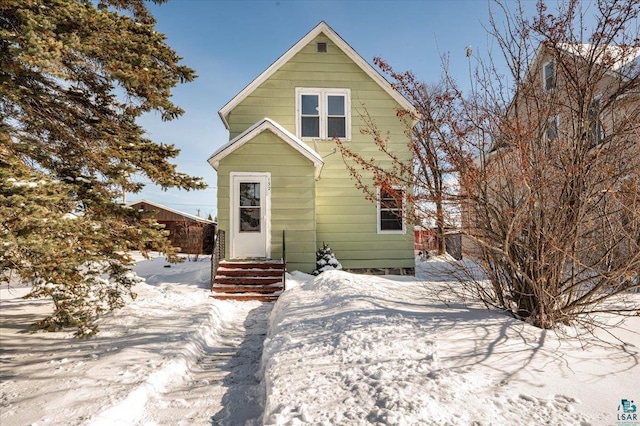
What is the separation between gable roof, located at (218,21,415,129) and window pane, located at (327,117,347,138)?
5.70 ft

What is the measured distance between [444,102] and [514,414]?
345cm

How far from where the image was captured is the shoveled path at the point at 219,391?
127 inches

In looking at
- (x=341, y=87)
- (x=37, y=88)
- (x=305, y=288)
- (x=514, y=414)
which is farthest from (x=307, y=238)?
(x=514, y=414)

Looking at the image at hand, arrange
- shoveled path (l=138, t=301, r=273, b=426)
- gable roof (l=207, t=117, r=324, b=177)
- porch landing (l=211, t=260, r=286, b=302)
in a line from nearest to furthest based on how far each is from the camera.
A: shoveled path (l=138, t=301, r=273, b=426) < porch landing (l=211, t=260, r=286, b=302) < gable roof (l=207, t=117, r=324, b=177)

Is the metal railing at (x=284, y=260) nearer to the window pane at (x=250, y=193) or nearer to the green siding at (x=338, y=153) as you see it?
the window pane at (x=250, y=193)

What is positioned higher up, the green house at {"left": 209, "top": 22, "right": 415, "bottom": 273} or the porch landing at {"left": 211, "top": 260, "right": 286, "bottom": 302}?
the green house at {"left": 209, "top": 22, "right": 415, "bottom": 273}

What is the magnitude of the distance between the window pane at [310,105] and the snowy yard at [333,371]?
7.22 meters

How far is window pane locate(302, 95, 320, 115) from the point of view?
11.4 metres

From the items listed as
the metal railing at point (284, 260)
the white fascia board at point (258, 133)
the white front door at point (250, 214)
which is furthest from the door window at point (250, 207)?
the white fascia board at point (258, 133)

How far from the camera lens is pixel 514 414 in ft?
8.30

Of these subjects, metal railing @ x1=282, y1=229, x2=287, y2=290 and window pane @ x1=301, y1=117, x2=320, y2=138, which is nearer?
metal railing @ x1=282, y1=229, x2=287, y2=290

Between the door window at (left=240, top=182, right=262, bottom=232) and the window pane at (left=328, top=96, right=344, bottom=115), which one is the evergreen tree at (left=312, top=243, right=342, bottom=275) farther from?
the window pane at (left=328, top=96, right=344, bottom=115)

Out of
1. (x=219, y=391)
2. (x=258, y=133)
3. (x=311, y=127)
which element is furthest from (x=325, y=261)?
(x=219, y=391)

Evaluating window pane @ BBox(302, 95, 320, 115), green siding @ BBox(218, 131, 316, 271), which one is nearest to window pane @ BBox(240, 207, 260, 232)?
green siding @ BBox(218, 131, 316, 271)
